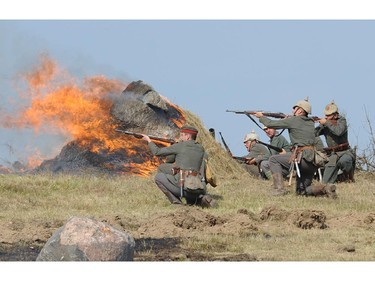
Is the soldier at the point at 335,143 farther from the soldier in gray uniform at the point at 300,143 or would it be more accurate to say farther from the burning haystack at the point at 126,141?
the burning haystack at the point at 126,141

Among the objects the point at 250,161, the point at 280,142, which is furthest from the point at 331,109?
the point at 250,161

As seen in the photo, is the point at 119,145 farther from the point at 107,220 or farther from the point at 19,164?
the point at 107,220

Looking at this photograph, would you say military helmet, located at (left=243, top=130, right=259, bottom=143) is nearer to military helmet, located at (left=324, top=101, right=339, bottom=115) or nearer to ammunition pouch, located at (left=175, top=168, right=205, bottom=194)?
military helmet, located at (left=324, top=101, right=339, bottom=115)

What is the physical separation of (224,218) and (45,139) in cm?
1059

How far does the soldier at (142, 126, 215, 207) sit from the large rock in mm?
7164

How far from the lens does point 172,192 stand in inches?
784

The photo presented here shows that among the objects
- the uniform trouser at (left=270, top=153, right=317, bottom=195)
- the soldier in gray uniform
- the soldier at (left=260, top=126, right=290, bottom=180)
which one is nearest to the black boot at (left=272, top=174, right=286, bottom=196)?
the soldier in gray uniform

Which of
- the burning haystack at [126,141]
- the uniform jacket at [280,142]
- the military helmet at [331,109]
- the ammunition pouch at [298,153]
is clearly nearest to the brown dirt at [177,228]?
the ammunition pouch at [298,153]

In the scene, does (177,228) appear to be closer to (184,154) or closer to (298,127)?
(184,154)

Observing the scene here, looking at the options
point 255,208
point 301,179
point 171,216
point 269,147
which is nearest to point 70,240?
point 171,216

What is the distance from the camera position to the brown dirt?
1395cm

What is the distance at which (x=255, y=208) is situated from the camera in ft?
64.5

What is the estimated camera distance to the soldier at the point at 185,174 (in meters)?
19.5

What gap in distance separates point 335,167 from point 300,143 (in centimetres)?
360
